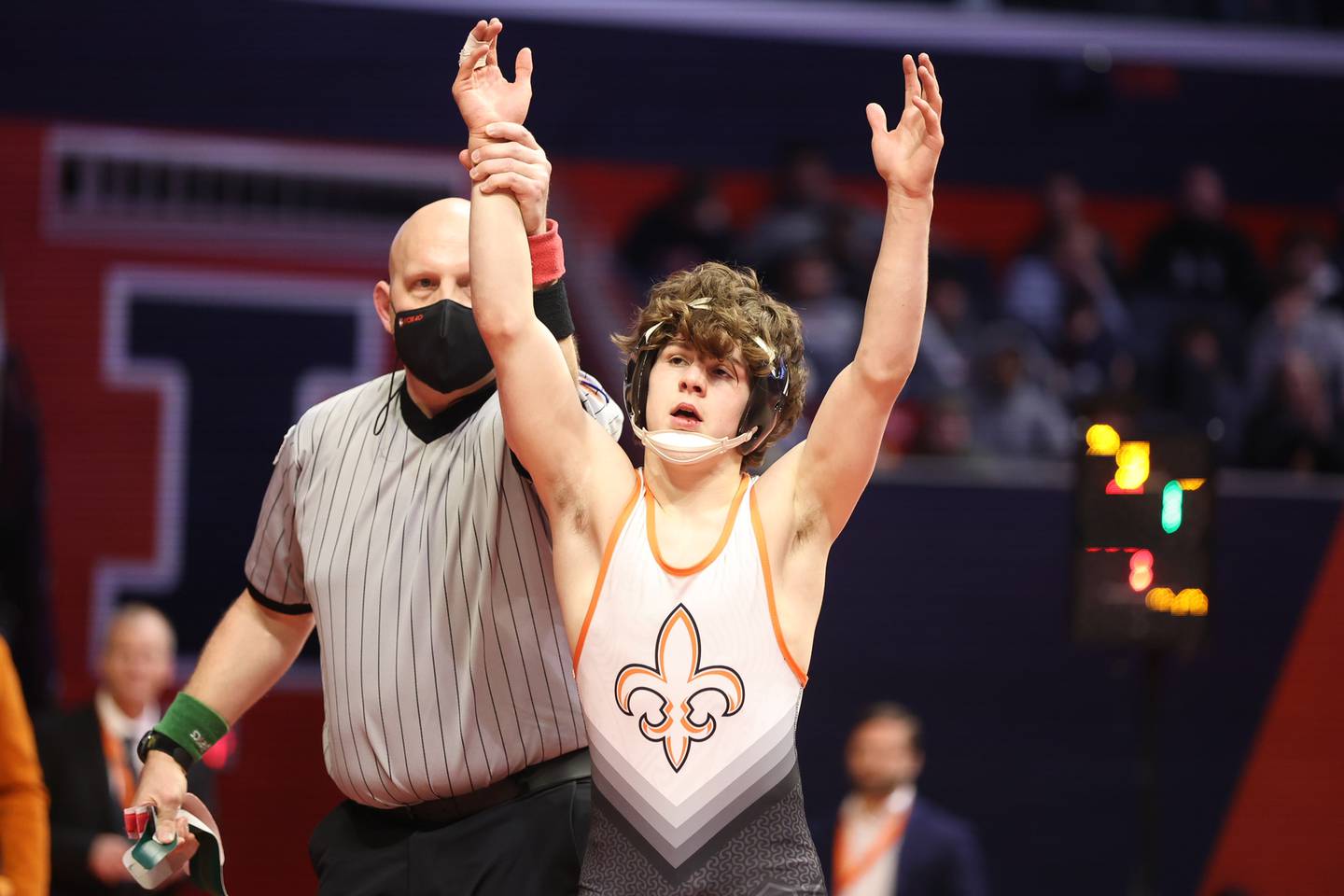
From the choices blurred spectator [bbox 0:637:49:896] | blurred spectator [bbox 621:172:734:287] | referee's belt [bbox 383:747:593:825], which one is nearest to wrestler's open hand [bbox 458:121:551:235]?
referee's belt [bbox 383:747:593:825]

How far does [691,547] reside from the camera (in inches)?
91.2

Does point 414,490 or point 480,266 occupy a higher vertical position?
point 480,266

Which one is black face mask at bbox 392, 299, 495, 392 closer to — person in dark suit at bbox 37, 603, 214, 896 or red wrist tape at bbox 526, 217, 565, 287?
red wrist tape at bbox 526, 217, 565, 287

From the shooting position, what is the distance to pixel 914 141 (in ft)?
7.50

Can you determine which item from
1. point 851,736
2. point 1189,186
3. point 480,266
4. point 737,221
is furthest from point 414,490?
point 1189,186

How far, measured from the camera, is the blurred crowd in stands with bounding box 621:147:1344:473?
7.55 m

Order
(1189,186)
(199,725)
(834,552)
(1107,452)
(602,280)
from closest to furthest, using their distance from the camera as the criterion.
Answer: (199,725)
(1107,452)
(834,552)
(602,280)
(1189,186)

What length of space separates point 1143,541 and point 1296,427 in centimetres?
197

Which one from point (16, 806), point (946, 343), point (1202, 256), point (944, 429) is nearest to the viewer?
point (16, 806)

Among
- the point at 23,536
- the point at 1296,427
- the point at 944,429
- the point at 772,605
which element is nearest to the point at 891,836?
the point at 944,429

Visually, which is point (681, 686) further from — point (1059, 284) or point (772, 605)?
point (1059, 284)

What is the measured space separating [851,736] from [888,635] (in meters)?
0.47

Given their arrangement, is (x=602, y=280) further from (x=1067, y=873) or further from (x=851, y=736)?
(x=1067, y=873)

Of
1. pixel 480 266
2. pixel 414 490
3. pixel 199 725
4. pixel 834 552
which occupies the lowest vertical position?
pixel 834 552
